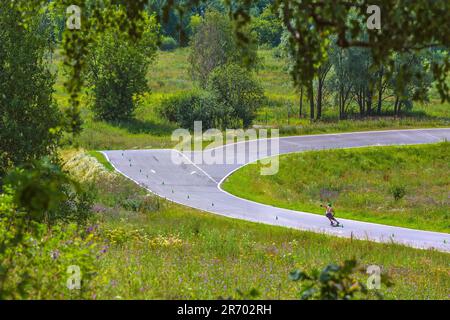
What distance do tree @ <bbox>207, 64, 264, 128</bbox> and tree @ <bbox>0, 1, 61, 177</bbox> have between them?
3471cm

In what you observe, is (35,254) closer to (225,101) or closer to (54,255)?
(54,255)

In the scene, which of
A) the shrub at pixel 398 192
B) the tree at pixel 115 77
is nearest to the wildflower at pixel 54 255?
the shrub at pixel 398 192

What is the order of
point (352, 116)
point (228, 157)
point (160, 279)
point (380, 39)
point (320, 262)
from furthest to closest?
point (352, 116) < point (228, 157) < point (320, 262) < point (160, 279) < point (380, 39)

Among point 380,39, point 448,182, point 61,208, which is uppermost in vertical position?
point 380,39

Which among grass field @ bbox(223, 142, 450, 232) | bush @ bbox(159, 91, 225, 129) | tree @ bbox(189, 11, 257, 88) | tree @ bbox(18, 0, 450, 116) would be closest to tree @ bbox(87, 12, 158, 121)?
bush @ bbox(159, 91, 225, 129)

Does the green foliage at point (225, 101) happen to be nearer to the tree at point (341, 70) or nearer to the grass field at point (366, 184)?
the tree at point (341, 70)

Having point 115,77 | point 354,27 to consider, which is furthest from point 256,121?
point 354,27

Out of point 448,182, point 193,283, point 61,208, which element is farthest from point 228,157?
point 193,283

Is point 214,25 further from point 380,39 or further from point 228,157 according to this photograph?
point 380,39

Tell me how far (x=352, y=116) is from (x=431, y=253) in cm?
3997

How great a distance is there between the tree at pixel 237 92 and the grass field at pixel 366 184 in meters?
13.2

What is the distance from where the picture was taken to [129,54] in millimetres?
52531

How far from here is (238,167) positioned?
121 ft

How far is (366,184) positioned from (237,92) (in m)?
18.6
